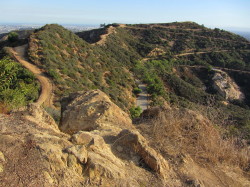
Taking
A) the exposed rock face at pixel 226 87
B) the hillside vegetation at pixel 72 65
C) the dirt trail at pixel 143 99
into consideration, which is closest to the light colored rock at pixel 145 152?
the hillside vegetation at pixel 72 65

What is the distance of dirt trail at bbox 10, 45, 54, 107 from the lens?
1451 cm

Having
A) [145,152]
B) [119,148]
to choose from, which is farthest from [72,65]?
[145,152]

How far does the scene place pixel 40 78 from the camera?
17.2 metres

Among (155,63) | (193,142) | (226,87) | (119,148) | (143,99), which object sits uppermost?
(119,148)

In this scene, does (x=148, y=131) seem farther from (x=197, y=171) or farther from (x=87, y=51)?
(x=87, y=51)

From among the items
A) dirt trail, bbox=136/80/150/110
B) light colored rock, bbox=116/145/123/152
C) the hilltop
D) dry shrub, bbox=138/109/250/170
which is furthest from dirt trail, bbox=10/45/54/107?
dirt trail, bbox=136/80/150/110

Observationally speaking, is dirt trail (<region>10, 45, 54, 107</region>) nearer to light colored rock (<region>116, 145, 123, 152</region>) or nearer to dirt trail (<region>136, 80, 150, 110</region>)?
light colored rock (<region>116, 145, 123, 152</region>)

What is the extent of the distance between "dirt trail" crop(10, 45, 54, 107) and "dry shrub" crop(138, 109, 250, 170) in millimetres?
10109

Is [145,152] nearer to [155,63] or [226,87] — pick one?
[226,87]

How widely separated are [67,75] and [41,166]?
1697cm

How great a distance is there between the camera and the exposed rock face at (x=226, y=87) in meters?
37.1

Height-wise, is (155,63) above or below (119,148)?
below

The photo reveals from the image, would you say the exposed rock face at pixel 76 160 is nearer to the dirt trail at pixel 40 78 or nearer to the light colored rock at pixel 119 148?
the light colored rock at pixel 119 148

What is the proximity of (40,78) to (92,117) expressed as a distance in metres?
12.5
